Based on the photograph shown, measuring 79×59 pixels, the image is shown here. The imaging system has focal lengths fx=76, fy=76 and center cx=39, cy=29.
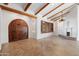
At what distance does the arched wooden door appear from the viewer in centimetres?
579

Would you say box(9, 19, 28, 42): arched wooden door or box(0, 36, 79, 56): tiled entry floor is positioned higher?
box(9, 19, 28, 42): arched wooden door

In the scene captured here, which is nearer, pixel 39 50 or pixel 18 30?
pixel 39 50

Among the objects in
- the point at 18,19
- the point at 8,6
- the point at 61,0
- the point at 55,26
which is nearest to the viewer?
the point at 61,0

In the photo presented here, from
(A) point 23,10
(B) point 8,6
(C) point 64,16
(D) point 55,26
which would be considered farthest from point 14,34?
(D) point 55,26

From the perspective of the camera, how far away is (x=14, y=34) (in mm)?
6039

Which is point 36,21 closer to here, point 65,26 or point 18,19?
point 18,19

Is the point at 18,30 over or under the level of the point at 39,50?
over

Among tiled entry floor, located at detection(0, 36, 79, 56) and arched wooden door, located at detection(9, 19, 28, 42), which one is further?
arched wooden door, located at detection(9, 19, 28, 42)

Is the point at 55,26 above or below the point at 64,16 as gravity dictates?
below

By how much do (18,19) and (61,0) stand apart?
474cm

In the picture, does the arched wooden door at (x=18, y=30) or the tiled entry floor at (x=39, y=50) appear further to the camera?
the arched wooden door at (x=18, y=30)

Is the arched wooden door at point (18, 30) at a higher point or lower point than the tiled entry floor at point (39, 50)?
higher

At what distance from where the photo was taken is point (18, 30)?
6.40m

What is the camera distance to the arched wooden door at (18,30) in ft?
19.0
